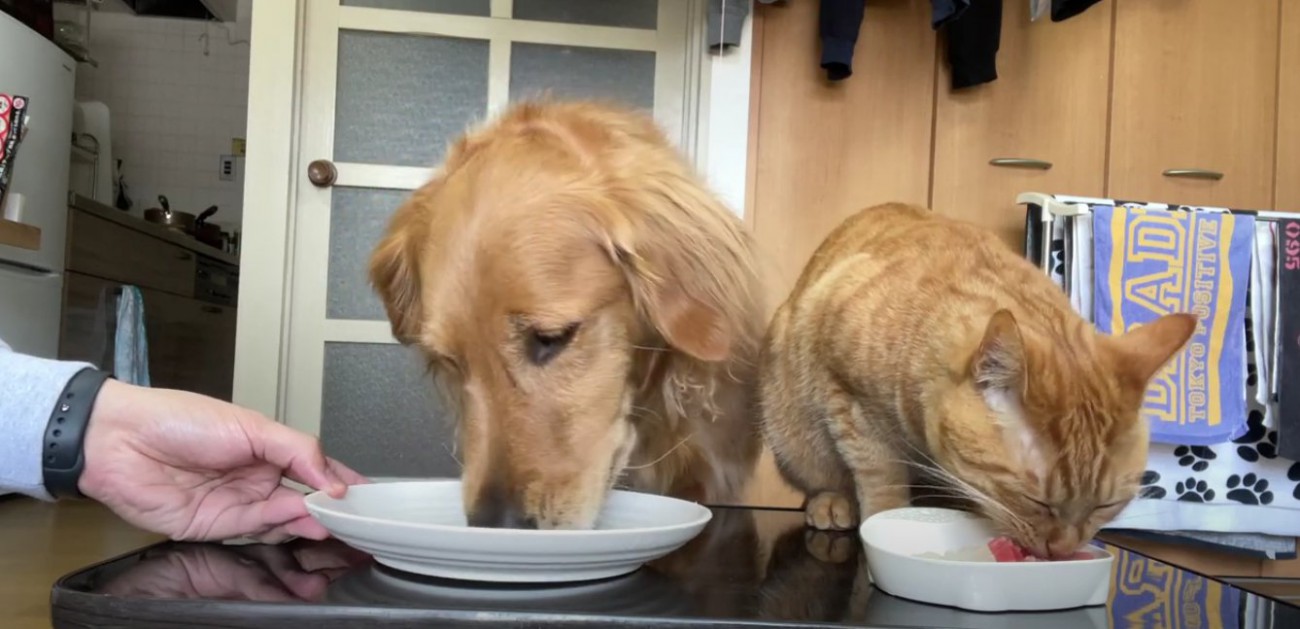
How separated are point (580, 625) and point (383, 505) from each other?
1.38 ft

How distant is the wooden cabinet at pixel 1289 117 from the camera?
3.18 meters

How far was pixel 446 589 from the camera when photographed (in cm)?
75

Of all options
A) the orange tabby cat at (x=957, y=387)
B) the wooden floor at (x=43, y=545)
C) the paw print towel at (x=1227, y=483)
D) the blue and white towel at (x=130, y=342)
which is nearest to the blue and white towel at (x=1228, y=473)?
the paw print towel at (x=1227, y=483)

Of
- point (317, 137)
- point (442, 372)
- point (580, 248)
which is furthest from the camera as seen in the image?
point (317, 137)

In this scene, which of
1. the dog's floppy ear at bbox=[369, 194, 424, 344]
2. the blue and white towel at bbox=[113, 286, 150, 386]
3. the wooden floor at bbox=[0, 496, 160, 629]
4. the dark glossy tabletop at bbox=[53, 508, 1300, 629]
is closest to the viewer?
the dark glossy tabletop at bbox=[53, 508, 1300, 629]

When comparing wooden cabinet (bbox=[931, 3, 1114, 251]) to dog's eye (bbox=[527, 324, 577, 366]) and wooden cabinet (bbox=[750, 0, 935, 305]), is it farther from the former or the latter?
dog's eye (bbox=[527, 324, 577, 366])

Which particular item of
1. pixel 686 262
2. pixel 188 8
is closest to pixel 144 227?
pixel 188 8

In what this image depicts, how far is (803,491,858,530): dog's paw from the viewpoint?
129 cm

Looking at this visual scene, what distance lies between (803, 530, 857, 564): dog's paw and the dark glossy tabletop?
18 mm

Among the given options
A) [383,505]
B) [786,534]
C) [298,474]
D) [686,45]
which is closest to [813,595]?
[786,534]

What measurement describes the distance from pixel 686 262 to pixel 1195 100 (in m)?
2.59

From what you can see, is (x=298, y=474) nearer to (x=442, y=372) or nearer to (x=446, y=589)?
(x=446, y=589)

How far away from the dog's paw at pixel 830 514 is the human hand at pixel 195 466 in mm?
645

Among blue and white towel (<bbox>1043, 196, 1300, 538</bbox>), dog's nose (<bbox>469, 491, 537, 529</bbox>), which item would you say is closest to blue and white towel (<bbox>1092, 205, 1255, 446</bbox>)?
blue and white towel (<bbox>1043, 196, 1300, 538</bbox>)
